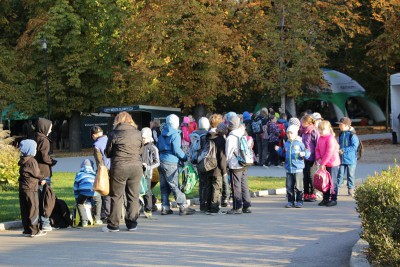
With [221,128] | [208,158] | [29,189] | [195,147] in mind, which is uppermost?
[221,128]

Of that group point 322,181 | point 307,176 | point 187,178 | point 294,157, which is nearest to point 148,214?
point 187,178

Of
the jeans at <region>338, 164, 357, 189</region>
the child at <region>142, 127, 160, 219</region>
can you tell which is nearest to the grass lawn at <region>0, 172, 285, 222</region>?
the child at <region>142, 127, 160, 219</region>

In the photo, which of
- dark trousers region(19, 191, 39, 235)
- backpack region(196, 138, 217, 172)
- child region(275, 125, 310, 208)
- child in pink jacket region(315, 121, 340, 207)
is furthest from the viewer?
child in pink jacket region(315, 121, 340, 207)

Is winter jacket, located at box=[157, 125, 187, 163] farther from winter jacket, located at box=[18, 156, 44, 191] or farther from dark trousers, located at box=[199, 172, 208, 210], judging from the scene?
winter jacket, located at box=[18, 156, 44, 191]

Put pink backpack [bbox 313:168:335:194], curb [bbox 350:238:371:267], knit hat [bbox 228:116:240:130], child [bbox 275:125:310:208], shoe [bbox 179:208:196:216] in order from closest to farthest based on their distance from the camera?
curb [bbox 350:238:371:267]
knit hat [bbox 228:116:240:130]
shoe [bbox 179:208:196:216]
pink backpack [bbox 313:168:335:194]
child [bbox 275:125:310:208]

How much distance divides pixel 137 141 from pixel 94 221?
229cm

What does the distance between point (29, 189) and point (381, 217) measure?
21.5 ft

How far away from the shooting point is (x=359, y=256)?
1030 centimetres

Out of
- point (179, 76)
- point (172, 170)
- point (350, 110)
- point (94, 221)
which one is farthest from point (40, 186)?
point (350, 110)

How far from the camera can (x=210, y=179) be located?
54.5 ft

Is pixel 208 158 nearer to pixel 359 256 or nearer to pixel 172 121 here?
pixel 172 121

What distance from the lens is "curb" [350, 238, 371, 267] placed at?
9.76 meters

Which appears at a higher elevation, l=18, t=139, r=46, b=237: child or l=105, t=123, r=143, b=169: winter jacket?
l=105, t=123, r=143, b=169: winter jacket

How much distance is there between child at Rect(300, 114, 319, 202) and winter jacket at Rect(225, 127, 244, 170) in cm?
242
